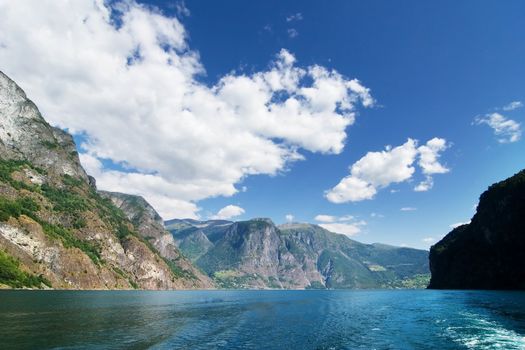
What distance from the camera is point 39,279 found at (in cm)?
19100

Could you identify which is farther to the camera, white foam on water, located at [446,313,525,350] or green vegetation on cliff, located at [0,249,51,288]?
green vegetation on cliff, located at [0,249,51,288]

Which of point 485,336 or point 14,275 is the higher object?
point 14,275

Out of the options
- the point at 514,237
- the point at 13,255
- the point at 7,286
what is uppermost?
the point at 514,237

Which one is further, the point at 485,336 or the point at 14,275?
the point at 14,275

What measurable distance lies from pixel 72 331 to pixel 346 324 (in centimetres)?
4589

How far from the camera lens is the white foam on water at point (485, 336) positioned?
44.8 metres

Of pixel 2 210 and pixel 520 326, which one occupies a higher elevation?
pixel 2 210

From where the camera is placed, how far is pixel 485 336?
51188 millimetres

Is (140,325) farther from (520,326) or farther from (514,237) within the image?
(514,237)

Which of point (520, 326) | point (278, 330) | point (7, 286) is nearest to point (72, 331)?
point (278, 330)

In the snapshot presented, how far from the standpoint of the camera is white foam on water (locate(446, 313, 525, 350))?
4481 centimetres

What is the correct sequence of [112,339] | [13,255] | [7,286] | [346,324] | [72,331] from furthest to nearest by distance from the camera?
[13,255] → [7,286] → [346,324] → [72,331] → [112,339]

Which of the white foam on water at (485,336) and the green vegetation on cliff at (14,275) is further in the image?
the green vegetation on cliff at (14,275)

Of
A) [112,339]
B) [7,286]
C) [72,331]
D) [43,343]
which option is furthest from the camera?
[7,286]
